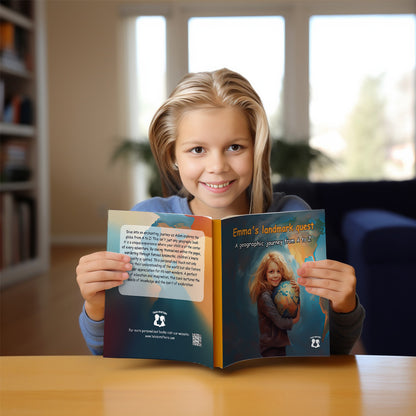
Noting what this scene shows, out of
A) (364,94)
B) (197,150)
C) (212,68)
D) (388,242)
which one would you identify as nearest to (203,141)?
(197,150)

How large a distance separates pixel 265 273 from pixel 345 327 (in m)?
0.18

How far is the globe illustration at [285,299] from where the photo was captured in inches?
25.1

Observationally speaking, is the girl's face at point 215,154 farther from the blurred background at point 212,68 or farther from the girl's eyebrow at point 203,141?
the blurred background at point 212,68

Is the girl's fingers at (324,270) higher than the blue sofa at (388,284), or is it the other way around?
the girl's fingers at (324,270)

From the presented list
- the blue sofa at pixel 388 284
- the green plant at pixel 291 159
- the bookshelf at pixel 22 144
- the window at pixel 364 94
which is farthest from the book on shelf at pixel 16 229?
the window at pixel 364 94

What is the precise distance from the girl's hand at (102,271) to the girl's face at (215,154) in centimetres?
23

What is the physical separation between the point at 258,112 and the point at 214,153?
10 centimetres

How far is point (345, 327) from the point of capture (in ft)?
2.38

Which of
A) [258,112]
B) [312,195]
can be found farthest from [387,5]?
[258,112]

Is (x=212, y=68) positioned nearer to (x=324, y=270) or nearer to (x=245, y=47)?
(x=245, y=47)

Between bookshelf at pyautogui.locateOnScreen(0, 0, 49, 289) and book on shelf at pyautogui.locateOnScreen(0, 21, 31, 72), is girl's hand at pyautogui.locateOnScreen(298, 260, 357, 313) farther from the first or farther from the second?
book on shelf at pyautogui.locateOnScreen(0, 21, 31, 72)

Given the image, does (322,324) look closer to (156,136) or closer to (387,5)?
(156,136)

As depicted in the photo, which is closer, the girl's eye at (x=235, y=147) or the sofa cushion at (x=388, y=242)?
the girl's eye at (x=235, y=147)

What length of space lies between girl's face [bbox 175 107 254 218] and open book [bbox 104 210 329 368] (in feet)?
0.62
